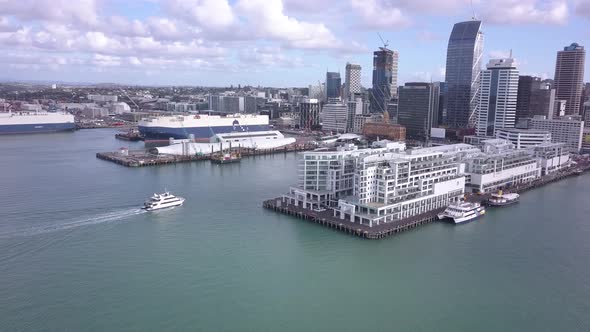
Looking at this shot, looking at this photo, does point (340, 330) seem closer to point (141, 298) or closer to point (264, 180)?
point (141, 298)

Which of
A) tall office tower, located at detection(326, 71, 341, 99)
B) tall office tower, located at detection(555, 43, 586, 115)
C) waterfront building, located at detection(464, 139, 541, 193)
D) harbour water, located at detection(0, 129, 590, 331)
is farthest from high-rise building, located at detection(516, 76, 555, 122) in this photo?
tall office tower, located at detection(326, 71, 341, 99)

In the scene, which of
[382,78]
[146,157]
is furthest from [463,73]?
[146,157]

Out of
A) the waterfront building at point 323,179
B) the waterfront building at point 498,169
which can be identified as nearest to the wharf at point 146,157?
the waterfront building at point 323,179

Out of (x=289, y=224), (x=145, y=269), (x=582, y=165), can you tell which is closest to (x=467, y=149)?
(x=582, y=165)

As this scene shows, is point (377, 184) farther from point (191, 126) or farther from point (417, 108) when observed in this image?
point (417, 108)

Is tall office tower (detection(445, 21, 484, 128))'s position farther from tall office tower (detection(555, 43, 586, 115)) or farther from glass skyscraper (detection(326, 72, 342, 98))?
glass skyscraper (detection(326, 72, 342, 98))

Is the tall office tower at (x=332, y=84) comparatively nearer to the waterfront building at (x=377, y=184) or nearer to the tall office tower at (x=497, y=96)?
the tall office tower at (x=497, y=96)
